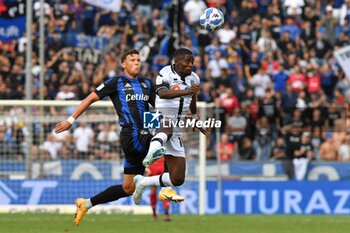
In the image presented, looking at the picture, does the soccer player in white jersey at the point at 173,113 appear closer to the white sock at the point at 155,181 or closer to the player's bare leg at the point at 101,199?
the white sock at the point at 155,181

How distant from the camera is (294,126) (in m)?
22.5

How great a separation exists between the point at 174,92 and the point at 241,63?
1332cm

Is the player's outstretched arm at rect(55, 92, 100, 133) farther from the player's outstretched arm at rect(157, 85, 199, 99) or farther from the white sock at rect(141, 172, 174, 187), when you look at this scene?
the white sock at rect(141, 172, 174, 187)

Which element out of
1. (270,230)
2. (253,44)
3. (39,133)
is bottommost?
(270,230)

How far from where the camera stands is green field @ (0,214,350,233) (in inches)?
587

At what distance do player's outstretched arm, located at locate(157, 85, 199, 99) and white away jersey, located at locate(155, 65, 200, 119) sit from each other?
31 centimetres

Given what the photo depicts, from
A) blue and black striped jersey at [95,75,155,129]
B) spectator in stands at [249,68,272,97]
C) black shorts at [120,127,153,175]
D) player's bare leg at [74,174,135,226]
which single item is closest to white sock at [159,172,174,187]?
black shorts at [120,127,153,175]

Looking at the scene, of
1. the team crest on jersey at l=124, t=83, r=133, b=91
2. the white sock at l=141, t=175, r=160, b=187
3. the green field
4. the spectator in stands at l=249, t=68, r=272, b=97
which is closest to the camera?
the white sock at l=141, t=175, r=160, b=187

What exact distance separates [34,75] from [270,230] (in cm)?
1196

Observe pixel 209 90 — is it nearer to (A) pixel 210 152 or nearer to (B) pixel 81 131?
(A) pixel 210 152

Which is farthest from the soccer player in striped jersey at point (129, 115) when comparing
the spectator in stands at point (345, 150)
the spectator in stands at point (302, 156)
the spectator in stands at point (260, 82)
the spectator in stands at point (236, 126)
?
the spectator in stands at point (260, 82)

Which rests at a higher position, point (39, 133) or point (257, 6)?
point (257, 6)

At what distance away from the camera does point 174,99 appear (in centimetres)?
1332

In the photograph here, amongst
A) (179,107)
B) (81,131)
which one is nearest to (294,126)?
(81,131)
